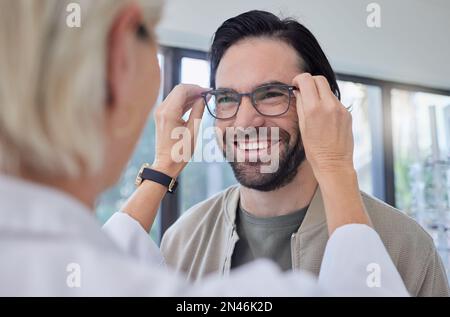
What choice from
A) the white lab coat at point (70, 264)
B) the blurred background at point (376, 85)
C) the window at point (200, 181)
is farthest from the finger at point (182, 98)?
the window at point (200, 181)

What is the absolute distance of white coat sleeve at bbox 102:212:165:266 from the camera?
596mm

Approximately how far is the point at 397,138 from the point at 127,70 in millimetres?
2198

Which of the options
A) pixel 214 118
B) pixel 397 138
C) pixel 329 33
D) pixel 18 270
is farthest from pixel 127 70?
pixel 397 138

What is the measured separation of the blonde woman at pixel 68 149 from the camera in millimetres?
266

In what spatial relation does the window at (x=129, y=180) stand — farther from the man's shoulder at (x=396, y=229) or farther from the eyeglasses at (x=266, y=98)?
the man's shoulder at (x=396, y=229)

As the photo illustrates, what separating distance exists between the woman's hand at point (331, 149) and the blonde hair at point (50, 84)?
294 millimetres

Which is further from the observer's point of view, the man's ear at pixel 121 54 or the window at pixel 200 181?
the window at pixel 200 181

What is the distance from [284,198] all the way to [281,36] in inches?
14.9

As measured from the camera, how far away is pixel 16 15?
0.91 feet

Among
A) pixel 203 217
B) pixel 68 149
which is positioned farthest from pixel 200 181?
pixel 68 149

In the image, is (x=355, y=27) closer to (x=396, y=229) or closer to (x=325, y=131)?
(x=396, y=229)

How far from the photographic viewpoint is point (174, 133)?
0.71 metres

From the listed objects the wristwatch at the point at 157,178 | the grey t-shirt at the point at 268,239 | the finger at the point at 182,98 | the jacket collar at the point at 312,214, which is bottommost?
the grey t-shirt at the point at 268,239

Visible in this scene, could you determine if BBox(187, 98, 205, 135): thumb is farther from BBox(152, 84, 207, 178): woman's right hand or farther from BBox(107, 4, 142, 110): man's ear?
BBox(107, 4, 142, 110): man's ear
